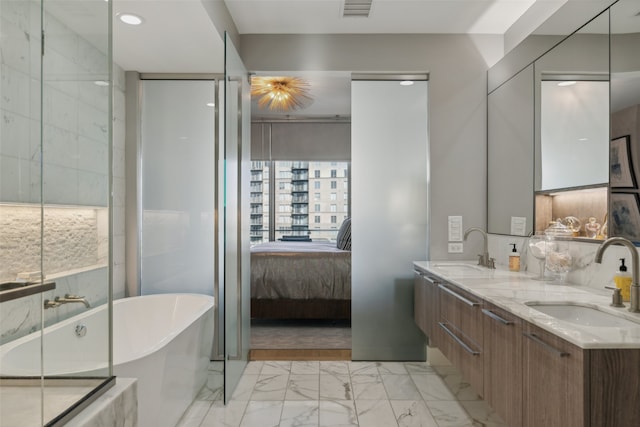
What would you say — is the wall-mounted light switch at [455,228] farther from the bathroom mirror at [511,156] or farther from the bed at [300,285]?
the bed at [300,285]

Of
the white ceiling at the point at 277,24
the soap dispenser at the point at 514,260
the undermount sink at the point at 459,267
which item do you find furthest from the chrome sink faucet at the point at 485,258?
the white ceiling at the point at 277,24

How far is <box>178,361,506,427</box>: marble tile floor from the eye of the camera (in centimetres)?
238

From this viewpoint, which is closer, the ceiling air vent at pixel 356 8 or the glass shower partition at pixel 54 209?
the glass shower partition at pixel 54 209

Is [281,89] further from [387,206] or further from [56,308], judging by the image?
[56,308]

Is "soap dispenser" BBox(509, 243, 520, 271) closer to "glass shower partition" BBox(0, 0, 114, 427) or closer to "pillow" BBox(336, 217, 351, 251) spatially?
"pillow" BBox(336, 217, 351, 251)

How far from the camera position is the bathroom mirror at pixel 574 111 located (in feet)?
6.72

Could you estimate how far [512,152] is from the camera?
2.90 meters

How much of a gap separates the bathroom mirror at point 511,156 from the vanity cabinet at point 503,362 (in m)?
1.08

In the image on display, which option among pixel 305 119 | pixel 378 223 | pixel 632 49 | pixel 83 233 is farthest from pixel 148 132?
pixel 305 119

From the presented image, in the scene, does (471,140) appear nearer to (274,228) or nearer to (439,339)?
(439,339)

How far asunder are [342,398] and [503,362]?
50.1 inches

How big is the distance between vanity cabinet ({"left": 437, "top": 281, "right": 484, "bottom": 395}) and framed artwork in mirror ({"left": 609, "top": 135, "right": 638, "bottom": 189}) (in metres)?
0.85

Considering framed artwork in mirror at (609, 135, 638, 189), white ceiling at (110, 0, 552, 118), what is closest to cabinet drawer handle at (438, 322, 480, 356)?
framed artwork in mirror at (609, 135, 638, 189)

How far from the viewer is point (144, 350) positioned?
2311 mm
